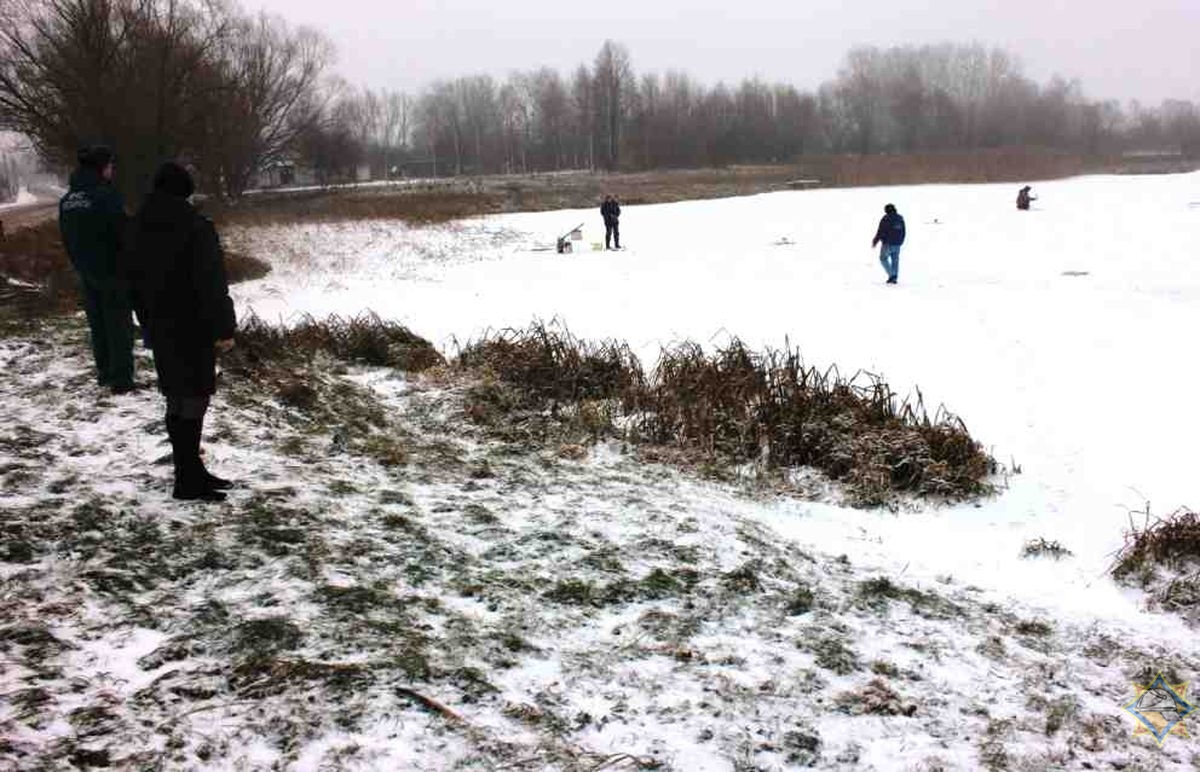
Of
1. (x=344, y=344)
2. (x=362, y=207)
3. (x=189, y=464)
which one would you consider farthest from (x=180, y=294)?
(x=362, y=207)

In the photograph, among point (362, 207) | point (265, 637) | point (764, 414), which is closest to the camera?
point (265, 637)

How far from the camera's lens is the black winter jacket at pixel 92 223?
5.60m

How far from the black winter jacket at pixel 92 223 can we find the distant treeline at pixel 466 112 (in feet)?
65.9

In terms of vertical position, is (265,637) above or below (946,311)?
below

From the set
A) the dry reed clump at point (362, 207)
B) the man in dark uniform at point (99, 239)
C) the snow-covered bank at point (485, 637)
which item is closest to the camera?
the snow-covered bank at point (485, 637)

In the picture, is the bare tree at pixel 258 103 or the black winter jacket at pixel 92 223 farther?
the bare tree at pixel 258 103

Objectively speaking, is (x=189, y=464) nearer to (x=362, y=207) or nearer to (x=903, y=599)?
(x=903, y=599)

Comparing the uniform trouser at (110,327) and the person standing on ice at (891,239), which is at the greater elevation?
the person standing on ice at (891,239)

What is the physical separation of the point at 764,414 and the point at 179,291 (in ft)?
15.3

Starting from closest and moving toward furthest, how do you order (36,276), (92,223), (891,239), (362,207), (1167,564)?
(1167,564) < (92,223) < (36,276) < (891,239) < (362,207)

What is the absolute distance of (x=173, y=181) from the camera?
4.19 metres

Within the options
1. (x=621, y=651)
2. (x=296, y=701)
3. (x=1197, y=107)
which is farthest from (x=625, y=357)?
(x=1197, y=107)

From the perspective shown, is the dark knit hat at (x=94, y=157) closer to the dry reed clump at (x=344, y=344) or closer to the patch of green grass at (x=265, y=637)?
the dry reed clump at (x=344, y=344)

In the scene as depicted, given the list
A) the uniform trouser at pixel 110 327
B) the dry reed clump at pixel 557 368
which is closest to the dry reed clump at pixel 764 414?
the dry reed clump at pixel 557 368
